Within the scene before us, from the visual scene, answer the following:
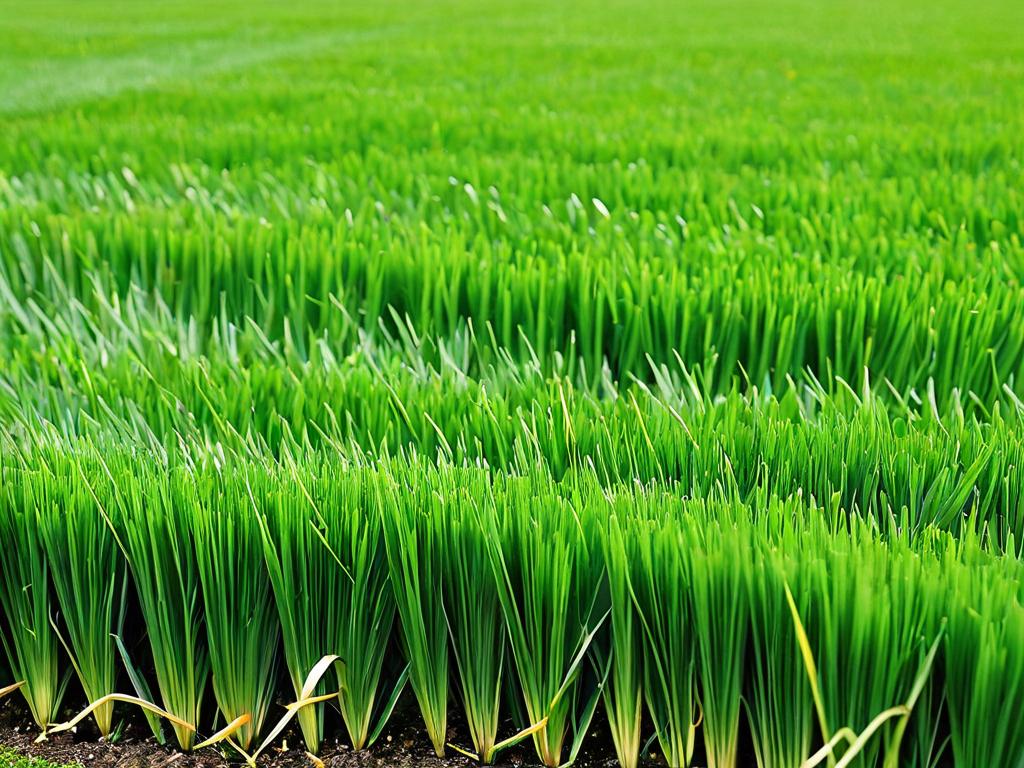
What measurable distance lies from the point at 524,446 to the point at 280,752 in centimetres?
43

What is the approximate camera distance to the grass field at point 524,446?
2.77 ft

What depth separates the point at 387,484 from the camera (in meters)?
0.94

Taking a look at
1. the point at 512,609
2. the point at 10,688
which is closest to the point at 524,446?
the point at 512,609

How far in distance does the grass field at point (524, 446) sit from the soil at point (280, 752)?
1cm

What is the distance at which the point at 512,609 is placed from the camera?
915 millimetres

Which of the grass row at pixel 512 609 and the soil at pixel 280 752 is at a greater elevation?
the grass row at pixel 512 609

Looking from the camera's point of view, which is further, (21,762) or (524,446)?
(524,446)

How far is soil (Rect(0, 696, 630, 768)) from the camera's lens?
91cm

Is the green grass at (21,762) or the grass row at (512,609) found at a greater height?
the grass row at (512,609)

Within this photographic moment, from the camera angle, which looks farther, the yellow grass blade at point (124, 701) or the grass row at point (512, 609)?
the yellow grass blade at point (124, 701)

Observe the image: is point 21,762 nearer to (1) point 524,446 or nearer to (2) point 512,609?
(2) point 512,609

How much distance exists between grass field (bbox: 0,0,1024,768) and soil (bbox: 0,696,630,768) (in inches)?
0.6

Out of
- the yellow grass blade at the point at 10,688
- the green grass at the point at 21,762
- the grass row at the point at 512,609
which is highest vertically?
the grass row at the point at 512,609

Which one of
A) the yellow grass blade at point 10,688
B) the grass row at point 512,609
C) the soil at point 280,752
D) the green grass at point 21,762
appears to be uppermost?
the grass row at point 512,609
